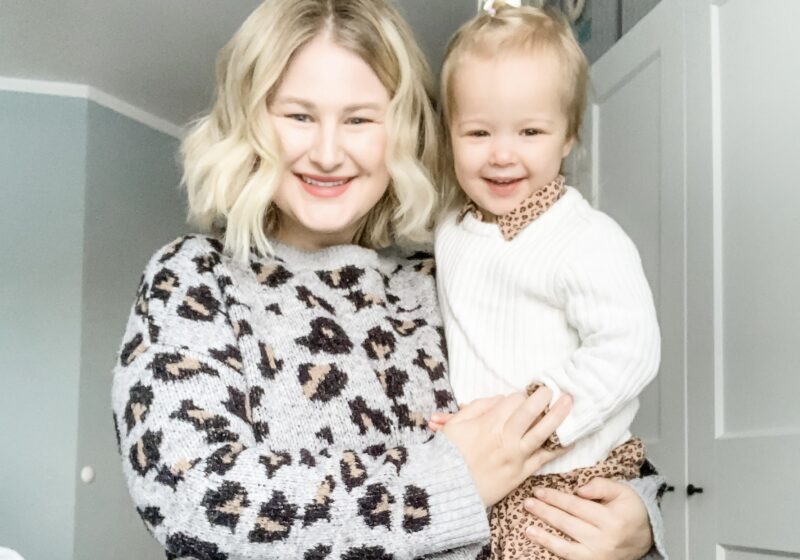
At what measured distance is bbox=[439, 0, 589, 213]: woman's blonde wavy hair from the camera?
51.1 inches

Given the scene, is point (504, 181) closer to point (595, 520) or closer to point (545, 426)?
point (545, 426)

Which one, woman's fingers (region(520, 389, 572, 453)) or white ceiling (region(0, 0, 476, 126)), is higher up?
white ceiling (region(0, 0, 476, 126))

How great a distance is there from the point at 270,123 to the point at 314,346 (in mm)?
305

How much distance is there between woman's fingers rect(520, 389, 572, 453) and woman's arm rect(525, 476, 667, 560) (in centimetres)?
9

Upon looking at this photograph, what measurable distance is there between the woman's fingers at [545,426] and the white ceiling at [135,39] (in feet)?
8.01

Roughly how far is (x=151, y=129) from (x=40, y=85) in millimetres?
614

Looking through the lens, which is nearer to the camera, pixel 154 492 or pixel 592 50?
pixel 154 492

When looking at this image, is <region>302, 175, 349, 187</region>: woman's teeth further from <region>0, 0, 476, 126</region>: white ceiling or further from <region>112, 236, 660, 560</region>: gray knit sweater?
<region>0, 0, 476, 126</region>: white ceiling

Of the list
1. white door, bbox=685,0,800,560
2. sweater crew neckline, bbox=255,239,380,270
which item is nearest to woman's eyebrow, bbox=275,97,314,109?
sweater crew neckline, bbox=255,239,380,270

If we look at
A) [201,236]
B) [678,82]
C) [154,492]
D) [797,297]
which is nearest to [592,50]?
[678,82]

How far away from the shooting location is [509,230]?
4.22 ft

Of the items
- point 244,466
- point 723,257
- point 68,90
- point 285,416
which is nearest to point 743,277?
point 723,257

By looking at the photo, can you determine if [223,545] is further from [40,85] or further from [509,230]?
[40,85]

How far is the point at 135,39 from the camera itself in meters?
3.80
